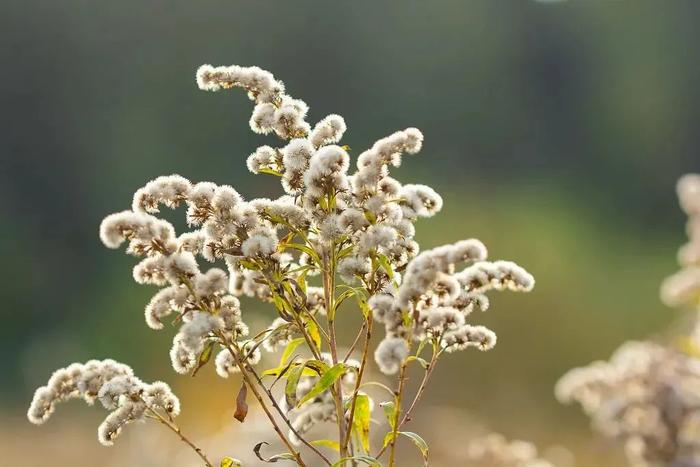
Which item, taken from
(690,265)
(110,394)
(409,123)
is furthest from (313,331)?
(409,123)

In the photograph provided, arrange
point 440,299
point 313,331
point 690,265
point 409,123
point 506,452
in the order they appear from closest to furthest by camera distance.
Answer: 1. point 440,299
2. point 313,331
3. point 506,452
4. point 690,265
5. point 409,123

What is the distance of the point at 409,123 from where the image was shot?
1436 centimetres

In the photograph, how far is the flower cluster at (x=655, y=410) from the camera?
2.82 m

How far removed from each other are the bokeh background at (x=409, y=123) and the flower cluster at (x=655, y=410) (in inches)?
250

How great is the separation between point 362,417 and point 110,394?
555mm

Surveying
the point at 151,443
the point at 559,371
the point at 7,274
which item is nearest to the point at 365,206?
the point at 151,443

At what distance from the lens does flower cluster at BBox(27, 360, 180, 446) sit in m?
1.85

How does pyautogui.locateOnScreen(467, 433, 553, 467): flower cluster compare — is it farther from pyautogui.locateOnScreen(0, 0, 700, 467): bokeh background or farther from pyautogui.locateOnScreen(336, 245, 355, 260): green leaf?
pyautogui.locateOnScreen(0, 0, 700, 467): bokeh background

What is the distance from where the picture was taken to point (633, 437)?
283 centimetres

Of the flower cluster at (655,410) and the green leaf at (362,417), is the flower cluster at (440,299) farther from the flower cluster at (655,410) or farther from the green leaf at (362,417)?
the flower cluster at (655,410)

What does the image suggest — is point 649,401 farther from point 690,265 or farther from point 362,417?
point 362,417

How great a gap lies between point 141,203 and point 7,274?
10.8 meters

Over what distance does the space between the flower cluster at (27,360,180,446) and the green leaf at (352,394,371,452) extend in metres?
0.40

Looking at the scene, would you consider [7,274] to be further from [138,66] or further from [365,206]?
[365,206]
